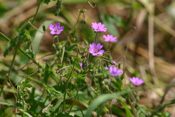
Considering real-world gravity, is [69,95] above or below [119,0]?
above

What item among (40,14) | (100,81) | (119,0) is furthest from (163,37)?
Answer: (100,81)

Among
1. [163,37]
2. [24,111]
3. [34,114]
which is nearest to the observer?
[24,111]

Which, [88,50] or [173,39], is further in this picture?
[173,39]

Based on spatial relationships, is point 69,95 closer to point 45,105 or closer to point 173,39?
point 45,105

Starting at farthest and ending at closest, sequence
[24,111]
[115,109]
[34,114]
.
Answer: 1. [115,109]
2. [34,114]
3. [24,111]

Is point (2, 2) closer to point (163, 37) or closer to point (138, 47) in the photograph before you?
point (138, 47)

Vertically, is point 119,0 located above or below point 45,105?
below

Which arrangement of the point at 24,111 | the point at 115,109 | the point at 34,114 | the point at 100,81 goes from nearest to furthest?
the point at 24,111
the point at 34,114
the point at 100,81
the point at 115,109

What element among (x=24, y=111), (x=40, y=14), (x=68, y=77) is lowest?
(x=40, y=14)

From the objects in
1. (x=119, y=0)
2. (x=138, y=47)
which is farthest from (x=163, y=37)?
(x=119, y=0)
